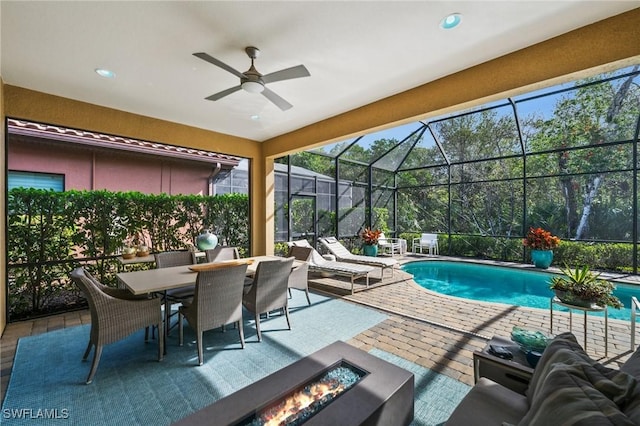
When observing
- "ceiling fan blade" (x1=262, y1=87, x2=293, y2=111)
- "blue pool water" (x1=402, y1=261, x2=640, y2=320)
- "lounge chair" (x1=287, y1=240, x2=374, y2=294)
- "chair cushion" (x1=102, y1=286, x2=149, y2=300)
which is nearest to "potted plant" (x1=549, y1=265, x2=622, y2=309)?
"blue pool water" (x1=402, y1=261, x2=640, y2=320)

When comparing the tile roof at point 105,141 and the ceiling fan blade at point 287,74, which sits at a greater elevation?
the tile roof at point 105,141

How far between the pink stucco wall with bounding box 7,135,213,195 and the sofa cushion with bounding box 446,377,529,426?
795cm

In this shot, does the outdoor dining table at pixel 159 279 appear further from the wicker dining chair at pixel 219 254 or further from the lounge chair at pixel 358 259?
the lounge chair at pixel 358 259

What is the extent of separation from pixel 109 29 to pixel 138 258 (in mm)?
3311

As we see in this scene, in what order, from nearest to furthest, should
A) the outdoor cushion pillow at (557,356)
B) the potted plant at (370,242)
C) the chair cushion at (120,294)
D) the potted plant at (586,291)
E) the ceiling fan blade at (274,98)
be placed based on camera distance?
the outdoor cushion pillow at (557,356) → the potted plant at (586,291) → the chair cushion at (120,294) → the ceiling fan blade at (274,98) → the potted plant at (370,242)

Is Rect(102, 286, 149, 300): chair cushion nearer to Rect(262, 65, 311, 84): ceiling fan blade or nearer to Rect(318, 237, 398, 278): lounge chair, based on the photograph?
Rect(262, 65, 311, 84): ceiling fan blade

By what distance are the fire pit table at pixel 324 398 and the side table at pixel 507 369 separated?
50 cm

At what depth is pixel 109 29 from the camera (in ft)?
8.21

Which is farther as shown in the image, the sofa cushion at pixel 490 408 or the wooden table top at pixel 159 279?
the wooden table top at pixel 159 279

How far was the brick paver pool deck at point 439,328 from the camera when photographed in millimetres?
2809

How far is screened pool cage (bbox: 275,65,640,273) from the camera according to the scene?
746cm

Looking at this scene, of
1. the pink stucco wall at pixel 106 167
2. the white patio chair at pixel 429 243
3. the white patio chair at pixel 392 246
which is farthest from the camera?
the white patio chair at pixel 429 243

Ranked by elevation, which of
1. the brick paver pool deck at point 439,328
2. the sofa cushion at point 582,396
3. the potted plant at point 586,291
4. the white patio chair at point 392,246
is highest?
the sofa cushion at point 582,396

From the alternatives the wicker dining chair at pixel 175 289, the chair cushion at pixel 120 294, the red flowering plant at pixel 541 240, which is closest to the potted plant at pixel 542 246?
the red flowering plant at pixel 541 240
